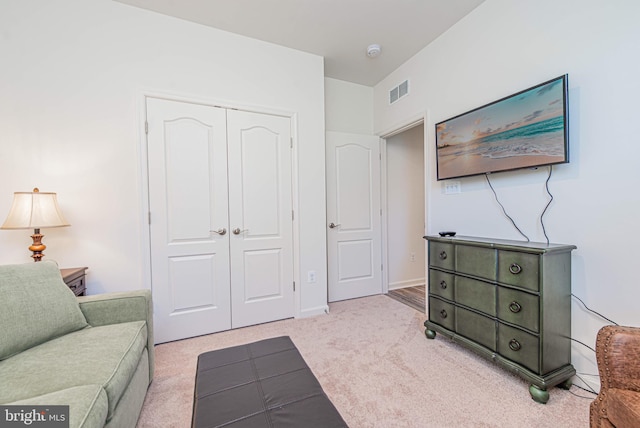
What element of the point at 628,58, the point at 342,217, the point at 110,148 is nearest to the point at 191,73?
the point at 110,148

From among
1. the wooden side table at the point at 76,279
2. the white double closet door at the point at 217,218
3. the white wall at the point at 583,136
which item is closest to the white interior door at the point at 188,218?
the white double closet door at the point at 217,218

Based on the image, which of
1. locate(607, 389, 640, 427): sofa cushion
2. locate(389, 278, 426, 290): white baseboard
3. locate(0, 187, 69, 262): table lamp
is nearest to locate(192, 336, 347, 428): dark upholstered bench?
locate(607, 389, 640, 427): sofa cushion

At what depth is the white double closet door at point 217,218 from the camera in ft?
7.49

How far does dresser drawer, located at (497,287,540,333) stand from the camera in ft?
4.99

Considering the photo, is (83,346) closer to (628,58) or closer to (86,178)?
(86,178)

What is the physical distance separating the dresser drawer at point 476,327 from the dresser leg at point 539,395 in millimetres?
278

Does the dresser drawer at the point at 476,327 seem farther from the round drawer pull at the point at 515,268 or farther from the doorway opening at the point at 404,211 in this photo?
the doorway opening at the point at 404,211

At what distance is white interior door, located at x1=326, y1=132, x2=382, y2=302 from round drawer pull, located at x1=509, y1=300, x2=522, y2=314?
1.91m

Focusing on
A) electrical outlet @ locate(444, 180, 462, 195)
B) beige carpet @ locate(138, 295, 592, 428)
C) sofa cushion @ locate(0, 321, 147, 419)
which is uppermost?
electrical outlet @ locate(444, 180, 462, 195)

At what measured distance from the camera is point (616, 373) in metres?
1.00

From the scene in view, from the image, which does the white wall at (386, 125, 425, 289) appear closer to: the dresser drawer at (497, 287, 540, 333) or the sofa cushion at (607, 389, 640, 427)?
the dresser drawer at (497, 287, 540, 333)

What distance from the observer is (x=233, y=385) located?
1.04 meters

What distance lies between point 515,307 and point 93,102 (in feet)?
11.2

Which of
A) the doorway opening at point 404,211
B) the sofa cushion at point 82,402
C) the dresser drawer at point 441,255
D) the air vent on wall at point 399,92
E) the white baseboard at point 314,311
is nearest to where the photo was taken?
the sofa cushion at point 82,402
